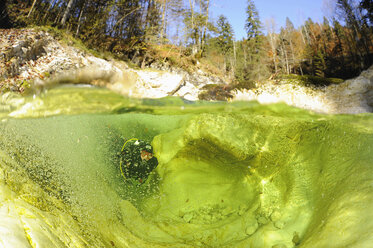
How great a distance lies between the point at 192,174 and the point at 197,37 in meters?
16.1

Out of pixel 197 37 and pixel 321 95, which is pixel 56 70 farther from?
pixel 197 37

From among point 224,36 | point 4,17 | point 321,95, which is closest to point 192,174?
point 321,95

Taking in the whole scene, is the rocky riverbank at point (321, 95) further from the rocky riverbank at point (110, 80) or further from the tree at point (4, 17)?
the tree at point (4, 17)

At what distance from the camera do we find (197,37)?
59.7ft

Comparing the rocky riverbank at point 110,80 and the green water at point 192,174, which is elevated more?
the rocky riverbank at point 110,80

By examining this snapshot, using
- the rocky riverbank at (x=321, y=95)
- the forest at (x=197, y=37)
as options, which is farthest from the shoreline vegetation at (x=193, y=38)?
the rocky riverbank at (x=321, y=95)

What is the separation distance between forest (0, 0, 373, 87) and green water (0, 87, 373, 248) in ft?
33.2

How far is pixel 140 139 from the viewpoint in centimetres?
496

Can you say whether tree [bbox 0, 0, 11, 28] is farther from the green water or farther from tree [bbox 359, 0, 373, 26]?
tree [bbox 359, 0, 373, 26]

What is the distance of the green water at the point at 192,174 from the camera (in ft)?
9.18

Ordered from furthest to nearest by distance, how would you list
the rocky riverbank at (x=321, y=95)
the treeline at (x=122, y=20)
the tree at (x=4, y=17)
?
the treeline at (x=122, y=20), the tree at (x=4, y=17), the rocky riverbank at (x=321, y=95)

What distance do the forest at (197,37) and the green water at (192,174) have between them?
1013cm

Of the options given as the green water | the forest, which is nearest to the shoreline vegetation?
the forest

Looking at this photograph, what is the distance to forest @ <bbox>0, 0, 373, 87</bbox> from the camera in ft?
44.1
